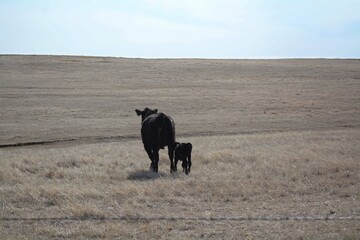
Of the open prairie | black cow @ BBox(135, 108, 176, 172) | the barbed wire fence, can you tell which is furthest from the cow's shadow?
the barbed wire fence

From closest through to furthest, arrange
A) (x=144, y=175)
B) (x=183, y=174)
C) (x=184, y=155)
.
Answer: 1. (x=144, y=175)
2. (x=183, y=174)
3. (x=184, y=155)

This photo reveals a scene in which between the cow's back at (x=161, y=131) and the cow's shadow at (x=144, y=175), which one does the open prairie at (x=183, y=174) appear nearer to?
the cow's shadow at (x=144, y=175)

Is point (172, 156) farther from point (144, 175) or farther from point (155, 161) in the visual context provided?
point (144, 175)

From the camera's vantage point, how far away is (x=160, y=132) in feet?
56.5

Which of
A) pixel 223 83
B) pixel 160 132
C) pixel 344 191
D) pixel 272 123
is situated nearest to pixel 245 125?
pixel 272 123

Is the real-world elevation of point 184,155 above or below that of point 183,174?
above

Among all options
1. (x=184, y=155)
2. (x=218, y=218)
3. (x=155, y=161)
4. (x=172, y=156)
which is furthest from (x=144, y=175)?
(x=218, y=218)

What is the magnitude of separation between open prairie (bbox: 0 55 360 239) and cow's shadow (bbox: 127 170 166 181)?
55mm

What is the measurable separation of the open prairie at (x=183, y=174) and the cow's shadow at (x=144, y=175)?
6cm

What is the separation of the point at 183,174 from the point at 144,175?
1195 millimetres

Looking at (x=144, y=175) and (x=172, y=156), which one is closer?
(x=144, y=175)

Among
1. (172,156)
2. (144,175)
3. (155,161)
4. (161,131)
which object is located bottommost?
(144,175)

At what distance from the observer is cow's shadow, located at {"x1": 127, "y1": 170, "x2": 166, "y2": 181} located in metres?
15.6

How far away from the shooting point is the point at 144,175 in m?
16.0
